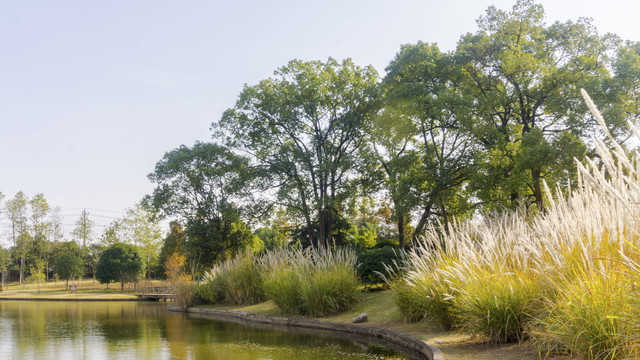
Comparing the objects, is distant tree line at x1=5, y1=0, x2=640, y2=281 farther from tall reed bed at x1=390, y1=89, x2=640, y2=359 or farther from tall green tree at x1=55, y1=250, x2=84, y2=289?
tall green tree at x1=55, y1=250, x2=84, y2=289

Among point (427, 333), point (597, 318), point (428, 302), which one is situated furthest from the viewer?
point (428, 302)

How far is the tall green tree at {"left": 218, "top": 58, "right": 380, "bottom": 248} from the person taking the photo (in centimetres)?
2342

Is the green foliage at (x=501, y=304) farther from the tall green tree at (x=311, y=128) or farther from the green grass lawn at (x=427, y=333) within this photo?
the tall green tree at (x=311, y=128)

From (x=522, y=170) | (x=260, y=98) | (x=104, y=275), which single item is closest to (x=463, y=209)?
(x=522, y=170)

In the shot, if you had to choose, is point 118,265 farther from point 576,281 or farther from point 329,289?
point 576,281

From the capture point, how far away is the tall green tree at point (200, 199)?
93.7ft

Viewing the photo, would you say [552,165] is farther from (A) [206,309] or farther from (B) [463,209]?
(A) [206,309]

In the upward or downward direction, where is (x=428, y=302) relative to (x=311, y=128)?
downward

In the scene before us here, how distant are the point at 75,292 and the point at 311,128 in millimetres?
23792

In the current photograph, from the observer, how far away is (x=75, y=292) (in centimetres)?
3556

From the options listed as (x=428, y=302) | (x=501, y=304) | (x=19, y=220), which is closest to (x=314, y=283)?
(x=428, y=302)

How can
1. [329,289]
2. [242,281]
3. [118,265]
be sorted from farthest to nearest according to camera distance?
[118,265] < [242,281] < [329,289]

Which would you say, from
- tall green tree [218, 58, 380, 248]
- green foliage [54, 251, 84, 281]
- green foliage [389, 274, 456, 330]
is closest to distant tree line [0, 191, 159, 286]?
green foliage [54, 251, 84, 281]

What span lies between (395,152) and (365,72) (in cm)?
520
